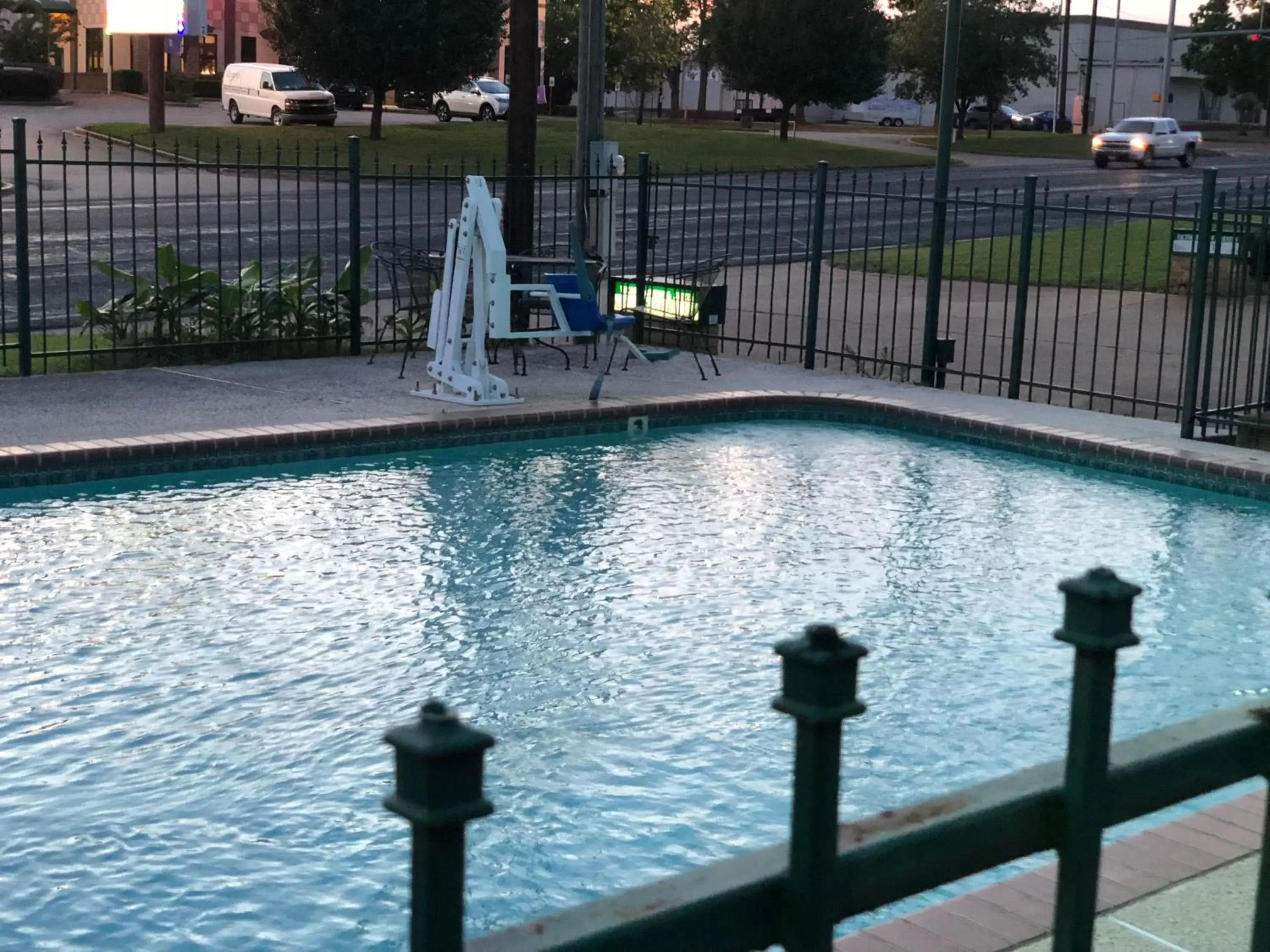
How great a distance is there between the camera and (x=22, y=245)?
39.7 feet

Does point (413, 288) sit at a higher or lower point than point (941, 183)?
lower

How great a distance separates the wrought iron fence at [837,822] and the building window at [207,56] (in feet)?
217

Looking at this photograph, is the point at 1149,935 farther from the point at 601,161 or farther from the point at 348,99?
the point at 348,99

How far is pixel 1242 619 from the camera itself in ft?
26.9

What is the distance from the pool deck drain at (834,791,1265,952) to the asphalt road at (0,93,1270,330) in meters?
7.87

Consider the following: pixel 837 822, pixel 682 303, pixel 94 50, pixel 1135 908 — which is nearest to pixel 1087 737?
pixel 837 822

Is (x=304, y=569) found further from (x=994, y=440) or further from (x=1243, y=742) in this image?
(x=1243, y=742)

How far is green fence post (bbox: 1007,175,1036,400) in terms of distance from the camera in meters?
12.1

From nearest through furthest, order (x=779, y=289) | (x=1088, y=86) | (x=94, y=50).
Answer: (x=779, y=289), (x=94, y=50), (x=1088, y=86)

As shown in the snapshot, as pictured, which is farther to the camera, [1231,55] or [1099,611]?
[1231,55]

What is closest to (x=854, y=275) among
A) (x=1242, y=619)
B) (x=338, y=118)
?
(x=1242, y=619)

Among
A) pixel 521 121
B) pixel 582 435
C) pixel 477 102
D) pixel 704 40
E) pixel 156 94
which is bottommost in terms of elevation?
pixel 582 435

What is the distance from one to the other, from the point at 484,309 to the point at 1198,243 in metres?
4.95

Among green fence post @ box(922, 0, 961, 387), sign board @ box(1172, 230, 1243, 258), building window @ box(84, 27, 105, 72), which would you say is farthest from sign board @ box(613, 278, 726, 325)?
building window @ box(84, 27, 105, 72)
